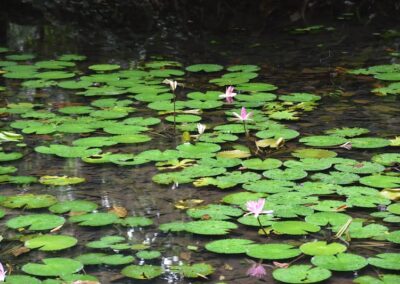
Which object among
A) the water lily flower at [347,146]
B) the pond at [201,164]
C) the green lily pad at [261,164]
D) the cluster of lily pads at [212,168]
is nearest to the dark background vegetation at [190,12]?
the pond at [201,164]

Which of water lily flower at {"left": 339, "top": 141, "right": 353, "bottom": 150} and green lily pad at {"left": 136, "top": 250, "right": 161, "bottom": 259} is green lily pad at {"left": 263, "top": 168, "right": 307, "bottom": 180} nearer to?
water lily flower at {"left": 339, "top": 141, "right": 353, "bottom": 150}

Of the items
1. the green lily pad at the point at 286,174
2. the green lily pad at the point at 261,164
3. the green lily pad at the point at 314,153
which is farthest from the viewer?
the green lily pad at the point at 314,153

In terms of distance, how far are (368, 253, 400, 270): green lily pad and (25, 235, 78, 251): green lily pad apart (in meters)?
0.94

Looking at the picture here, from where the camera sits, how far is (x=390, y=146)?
3.79 meters

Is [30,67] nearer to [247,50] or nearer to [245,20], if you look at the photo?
[247,50]

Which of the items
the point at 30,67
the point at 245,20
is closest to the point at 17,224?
the point at 30,67

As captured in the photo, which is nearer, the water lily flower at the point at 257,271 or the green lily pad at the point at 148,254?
the water lily flower at the point at 257,271

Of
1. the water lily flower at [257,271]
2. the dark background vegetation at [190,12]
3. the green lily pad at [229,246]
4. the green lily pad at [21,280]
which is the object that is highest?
the dark background vegetation at [190,12]

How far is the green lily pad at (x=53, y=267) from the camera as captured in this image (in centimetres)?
253

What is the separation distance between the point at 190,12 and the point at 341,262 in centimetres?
497

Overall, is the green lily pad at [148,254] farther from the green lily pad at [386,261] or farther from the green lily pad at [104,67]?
the green lily pad at [104,67]

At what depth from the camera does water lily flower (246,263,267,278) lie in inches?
101

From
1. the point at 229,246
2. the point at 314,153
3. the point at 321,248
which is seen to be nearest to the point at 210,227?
the point at 229,246

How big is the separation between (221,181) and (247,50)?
270 cm
